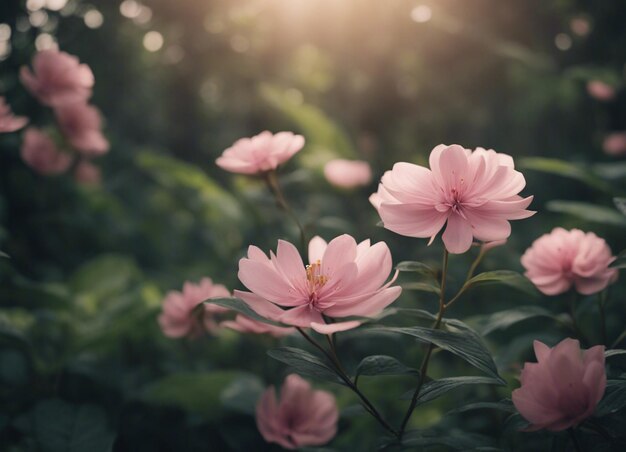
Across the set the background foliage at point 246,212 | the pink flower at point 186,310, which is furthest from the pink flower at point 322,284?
the pink flower at point 186,310

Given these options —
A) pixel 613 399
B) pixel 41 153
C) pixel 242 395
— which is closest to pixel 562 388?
pixel 613 399

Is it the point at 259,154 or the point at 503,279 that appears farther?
the point at 259,154

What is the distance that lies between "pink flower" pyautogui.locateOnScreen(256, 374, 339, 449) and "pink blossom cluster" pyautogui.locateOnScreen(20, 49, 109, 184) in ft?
2.29

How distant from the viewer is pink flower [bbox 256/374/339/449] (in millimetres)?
806

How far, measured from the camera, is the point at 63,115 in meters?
1.38

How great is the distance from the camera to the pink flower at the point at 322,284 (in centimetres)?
55

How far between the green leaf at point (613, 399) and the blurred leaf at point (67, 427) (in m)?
0.63

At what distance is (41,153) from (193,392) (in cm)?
88

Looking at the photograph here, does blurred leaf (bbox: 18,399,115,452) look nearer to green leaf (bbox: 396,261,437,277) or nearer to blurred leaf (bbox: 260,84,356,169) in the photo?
green leaf (bbox: 396,261,437,277)

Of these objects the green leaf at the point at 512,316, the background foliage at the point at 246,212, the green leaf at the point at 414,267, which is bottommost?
the background foliage at the point at 246,212

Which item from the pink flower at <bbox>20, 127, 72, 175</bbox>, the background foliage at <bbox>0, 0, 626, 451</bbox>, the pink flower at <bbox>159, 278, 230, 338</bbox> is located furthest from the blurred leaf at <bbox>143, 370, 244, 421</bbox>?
the pink flower at <bbox>20, 127, 72, 175</bbox>

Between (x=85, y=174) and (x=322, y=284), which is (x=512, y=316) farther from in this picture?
(x=85, y=174)

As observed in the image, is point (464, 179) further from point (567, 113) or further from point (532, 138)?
point (532, 138)

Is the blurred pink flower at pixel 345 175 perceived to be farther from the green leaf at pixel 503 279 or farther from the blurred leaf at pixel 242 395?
the green leaf at pixel 503 279
